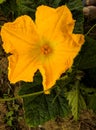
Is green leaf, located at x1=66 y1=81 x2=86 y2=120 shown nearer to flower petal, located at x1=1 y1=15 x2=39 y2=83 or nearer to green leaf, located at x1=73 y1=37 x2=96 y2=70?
green leaf, located at x1=73 y1=37 x2=96 y2=70

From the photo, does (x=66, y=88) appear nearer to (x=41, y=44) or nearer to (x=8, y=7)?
(x=41, y=44)

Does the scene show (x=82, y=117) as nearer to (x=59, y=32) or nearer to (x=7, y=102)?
(x=7, y=102)

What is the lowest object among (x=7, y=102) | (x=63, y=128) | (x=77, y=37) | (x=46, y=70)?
(x=63, y=128)

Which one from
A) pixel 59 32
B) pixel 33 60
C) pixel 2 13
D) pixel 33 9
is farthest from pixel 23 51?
pixel 2 13

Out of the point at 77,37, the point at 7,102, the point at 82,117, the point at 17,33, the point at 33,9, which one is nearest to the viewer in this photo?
the point at 77,37

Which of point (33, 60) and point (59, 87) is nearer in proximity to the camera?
point (33, 60)

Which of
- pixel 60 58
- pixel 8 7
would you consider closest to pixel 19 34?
pixel 60 58

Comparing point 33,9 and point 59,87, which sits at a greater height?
point 33,9

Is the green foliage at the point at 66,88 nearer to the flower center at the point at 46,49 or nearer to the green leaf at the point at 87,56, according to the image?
the green leaf at the point at 87,56

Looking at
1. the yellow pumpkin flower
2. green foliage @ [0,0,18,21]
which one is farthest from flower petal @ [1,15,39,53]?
green foliage @ [0,0,18,21]
